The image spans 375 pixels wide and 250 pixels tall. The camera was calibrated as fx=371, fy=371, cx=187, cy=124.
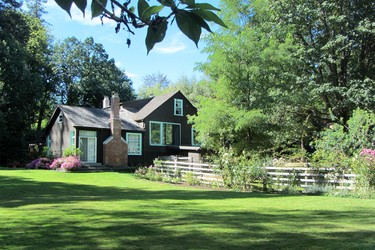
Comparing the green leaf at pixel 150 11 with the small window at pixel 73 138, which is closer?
the green leaf at pixel 150 11

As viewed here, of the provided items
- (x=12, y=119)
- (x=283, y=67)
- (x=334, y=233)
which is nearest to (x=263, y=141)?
(x=283, y=67)

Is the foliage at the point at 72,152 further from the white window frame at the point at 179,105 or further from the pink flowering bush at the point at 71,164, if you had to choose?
the white window frame at the point at 179,105

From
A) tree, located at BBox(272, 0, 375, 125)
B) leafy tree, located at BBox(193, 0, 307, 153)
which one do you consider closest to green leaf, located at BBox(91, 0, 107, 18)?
leafy tree, located at BBox(193, 0, 307, 153)

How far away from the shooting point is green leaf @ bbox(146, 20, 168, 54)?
1.58 m

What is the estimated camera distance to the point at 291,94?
21.1m

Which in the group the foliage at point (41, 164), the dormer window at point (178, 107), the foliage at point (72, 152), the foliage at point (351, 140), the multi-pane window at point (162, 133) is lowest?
the foliage at point (41, 164)

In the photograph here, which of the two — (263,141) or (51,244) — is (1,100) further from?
(51,244)

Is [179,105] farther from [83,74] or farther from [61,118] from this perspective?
[83,74]

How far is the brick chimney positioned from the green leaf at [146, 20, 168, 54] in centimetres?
2587

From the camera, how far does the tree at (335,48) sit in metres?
21.4

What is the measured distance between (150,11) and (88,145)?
26.4m

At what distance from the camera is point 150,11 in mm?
1565

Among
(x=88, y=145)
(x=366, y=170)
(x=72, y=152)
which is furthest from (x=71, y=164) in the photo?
(x=366, y=170)

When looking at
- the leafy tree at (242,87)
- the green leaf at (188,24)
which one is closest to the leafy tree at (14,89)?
the leafy tree at (242,87)
